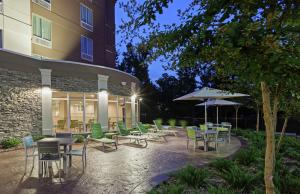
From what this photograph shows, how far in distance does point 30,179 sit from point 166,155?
5274 millimetres

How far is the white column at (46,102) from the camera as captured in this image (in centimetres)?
1471

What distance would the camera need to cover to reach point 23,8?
17688 millimetres

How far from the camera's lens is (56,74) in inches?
601

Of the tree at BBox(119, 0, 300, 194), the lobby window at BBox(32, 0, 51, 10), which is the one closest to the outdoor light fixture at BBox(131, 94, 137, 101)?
the lobby window at BBox(32, 0, 51, 10)

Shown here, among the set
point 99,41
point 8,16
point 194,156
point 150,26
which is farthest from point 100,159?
point 99,41

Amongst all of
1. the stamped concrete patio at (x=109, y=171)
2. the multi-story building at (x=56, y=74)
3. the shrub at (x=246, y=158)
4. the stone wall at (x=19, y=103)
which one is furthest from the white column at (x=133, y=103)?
the shrub at (x=246, y=158)

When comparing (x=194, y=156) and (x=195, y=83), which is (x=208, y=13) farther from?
(x=195, y=83)

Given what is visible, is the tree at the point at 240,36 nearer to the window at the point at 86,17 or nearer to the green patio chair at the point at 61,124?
the green patio chair at the point at 61,124

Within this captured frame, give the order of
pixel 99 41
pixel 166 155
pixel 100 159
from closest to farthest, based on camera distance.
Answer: pixel 100 159
pixel 166 155
pixel 99 41

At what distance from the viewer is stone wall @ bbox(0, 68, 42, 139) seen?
42.2 ft

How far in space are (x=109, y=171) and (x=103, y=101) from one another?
33.3 feet

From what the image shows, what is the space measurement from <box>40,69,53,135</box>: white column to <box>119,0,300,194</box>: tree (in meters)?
12.3

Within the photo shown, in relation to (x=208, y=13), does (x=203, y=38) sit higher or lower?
lower

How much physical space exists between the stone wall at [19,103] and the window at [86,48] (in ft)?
29.6
